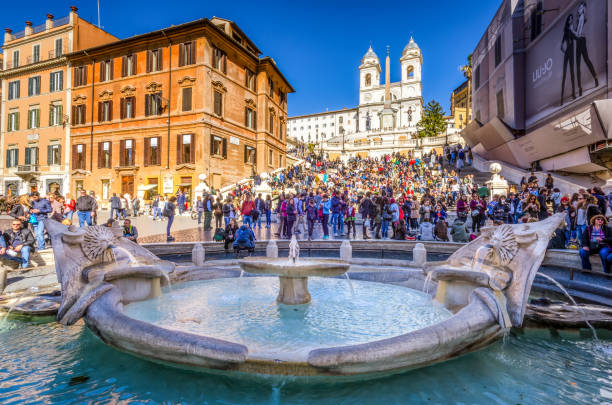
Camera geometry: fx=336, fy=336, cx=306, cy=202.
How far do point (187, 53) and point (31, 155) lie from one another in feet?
68.0

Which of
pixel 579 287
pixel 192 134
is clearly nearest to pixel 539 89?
pixel 579 287

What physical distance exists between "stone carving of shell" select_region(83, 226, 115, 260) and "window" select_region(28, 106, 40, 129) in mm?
38233

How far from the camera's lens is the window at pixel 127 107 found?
94.6 ft

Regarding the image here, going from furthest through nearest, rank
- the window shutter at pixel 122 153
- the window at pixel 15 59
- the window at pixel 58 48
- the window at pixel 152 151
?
the window at pixel 15 59
the window at pixel 58 48
the window shutter at pixel 122 153
the window at pixel 152 151

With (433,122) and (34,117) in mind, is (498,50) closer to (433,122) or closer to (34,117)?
(433,122)

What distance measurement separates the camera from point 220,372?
292cm

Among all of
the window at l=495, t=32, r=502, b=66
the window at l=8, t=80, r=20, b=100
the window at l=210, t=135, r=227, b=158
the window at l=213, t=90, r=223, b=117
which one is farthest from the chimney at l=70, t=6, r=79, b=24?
the window at l=495, t=32, r=502, b=66

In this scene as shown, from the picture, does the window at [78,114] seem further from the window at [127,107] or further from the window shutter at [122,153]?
the window shutter at [122,153]

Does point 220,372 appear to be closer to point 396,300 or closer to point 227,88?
point 396,300

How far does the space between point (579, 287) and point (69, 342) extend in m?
7.38

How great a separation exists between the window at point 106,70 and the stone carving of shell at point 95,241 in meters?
31.0

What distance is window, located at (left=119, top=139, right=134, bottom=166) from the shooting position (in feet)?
93.6

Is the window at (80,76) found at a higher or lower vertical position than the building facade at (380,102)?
lower

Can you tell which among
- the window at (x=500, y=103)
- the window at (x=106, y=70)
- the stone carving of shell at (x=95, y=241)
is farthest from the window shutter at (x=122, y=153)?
the window at (x=500, y=103)
